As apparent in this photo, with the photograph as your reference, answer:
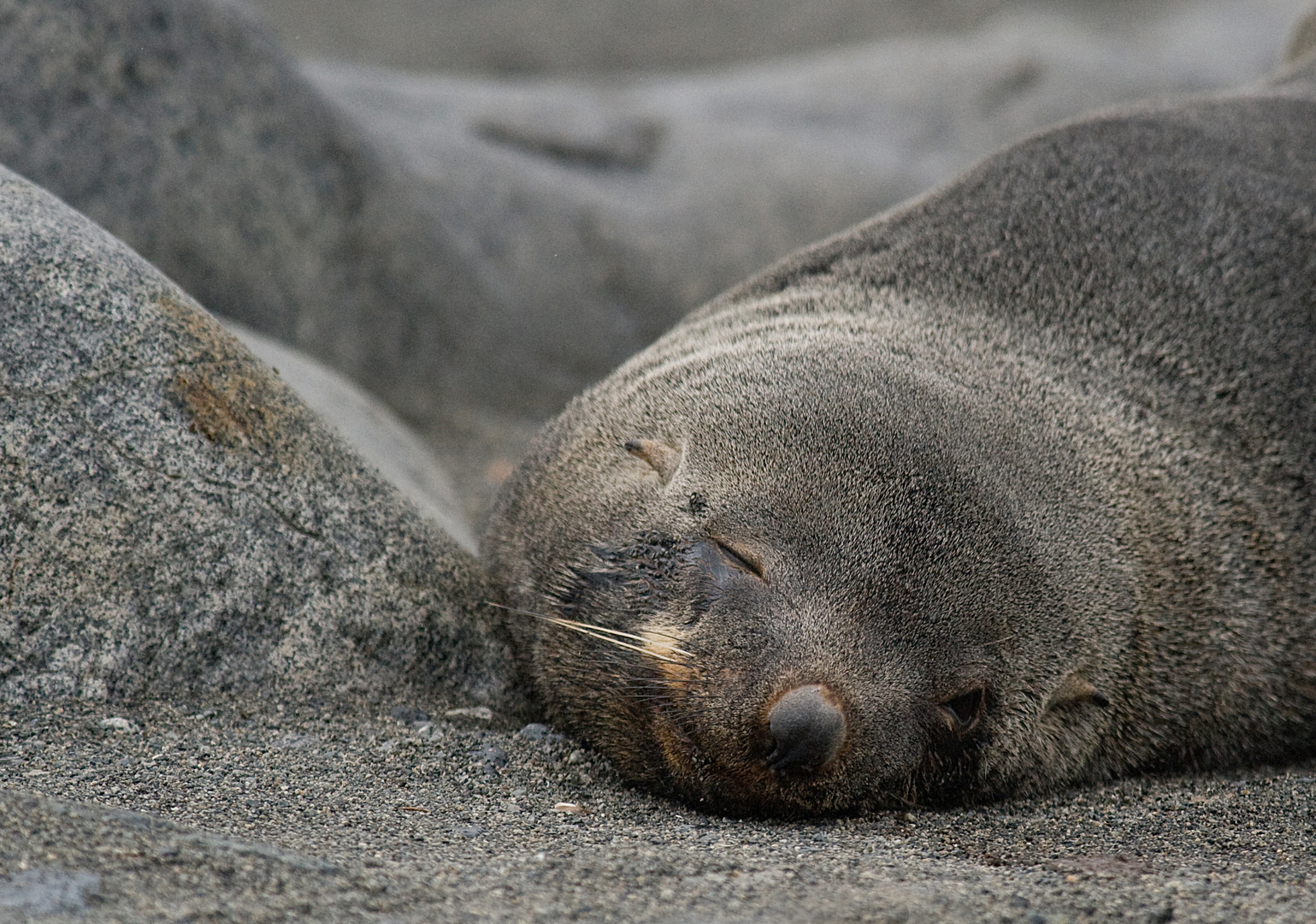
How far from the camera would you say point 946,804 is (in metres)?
3.26

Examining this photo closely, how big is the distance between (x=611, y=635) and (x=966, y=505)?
3.01 ft

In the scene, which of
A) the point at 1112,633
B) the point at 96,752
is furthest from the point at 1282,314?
the point at 96,752

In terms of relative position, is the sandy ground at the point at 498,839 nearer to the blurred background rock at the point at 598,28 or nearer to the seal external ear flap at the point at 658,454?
the seal external ear flap at the point at 658,454

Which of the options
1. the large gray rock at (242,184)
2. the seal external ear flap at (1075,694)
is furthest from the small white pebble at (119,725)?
the large gray rock at (242,184)

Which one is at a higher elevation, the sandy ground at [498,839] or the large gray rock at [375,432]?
the large gray rock at [375,432]

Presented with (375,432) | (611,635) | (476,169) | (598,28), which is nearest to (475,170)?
(476,169)

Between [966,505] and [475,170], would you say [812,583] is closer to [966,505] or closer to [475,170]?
[966,505]

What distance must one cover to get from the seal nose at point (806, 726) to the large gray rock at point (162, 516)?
114 centimetres

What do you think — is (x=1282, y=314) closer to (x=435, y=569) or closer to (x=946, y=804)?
(x=946, y=804)

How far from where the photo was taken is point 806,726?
9.18 ft

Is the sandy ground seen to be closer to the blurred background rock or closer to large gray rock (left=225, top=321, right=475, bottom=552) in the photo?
large gray rock (left=225, top=321, right=475, bottom=552)

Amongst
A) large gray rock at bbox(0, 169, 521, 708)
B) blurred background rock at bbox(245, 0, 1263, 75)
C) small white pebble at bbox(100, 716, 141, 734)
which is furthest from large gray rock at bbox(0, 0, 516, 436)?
blurred background rock at bbox(245, 0, 1263, 75)

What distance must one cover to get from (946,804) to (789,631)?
0.69m

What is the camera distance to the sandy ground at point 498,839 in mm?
2342
